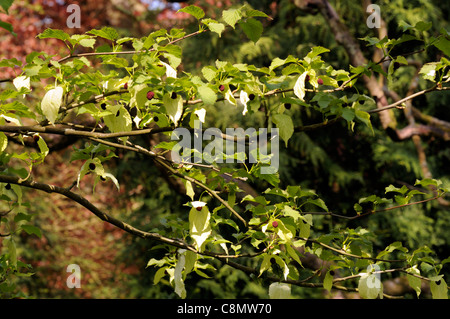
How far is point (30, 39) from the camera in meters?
5.85

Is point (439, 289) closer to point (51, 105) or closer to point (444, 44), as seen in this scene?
point (444, 44)

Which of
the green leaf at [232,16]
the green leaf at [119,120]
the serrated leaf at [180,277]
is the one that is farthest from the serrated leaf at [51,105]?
the serrated leaf at [180,277]

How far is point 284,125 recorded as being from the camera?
48.4 inches

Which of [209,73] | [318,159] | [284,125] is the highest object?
[318,159]

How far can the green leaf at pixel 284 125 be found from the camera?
3.99ft

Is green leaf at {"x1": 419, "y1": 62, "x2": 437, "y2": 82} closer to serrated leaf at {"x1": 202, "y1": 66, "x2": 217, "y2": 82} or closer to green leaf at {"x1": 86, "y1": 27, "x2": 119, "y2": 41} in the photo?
serrated leaf at {"x1": 202, "y1": 66, "x2": 217, "y2": 82}

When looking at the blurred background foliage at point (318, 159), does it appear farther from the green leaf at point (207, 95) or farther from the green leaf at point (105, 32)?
the green leaf at point (207, 95)

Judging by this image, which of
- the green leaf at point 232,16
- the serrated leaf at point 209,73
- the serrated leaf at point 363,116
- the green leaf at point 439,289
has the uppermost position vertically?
the green leaf at point 232,16

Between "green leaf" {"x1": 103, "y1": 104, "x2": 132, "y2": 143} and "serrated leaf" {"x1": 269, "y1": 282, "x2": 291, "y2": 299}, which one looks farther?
"serrated leaf" {"x1": 269, "y1": 282, "x2": 291, "y2": 299}

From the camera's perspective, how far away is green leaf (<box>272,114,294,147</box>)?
1216mm

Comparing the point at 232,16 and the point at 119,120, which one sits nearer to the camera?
the point at 232,16

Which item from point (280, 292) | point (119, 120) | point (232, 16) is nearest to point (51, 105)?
point (119, 120)

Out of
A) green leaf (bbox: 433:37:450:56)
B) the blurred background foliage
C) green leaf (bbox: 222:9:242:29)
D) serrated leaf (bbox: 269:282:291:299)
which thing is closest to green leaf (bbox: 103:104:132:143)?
green leaf (bbox: 222:9:242:29)
